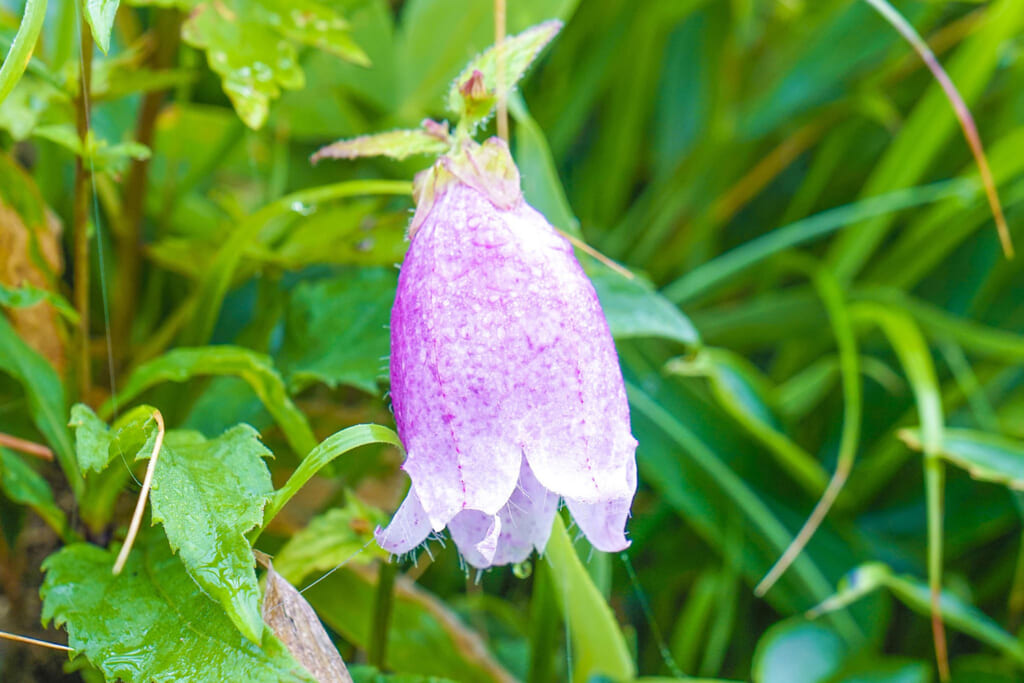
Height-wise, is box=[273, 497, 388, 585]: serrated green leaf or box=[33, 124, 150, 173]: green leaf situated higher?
box=[33, 124, 150, 173]: green leaf

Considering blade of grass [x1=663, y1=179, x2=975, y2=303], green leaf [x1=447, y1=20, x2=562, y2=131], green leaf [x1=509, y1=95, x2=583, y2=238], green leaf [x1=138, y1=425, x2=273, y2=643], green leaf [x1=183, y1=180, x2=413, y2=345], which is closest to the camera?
green leaf [x1=138, y1=425, x2=273, y2=643]

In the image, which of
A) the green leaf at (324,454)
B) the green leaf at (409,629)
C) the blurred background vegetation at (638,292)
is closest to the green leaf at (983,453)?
the blurred background vegetation at (638,292)

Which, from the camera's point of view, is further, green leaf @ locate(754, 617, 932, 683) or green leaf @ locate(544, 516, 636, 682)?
green leaf @ locate(754, 617, 932, 683)

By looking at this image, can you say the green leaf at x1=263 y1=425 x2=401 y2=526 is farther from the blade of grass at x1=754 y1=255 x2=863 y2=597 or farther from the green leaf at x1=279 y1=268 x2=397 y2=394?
the blade of grass at x1=754 y1=255 x2=863 y2=597

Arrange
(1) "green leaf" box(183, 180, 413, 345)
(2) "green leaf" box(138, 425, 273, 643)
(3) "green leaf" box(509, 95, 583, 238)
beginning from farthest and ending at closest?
(3) "green leaf" box(509, 95, 583, 238) < (1) "green leaf" box(183, 180, 413, 345) < (2) "green leaf" box(138, 425, 273, 643)

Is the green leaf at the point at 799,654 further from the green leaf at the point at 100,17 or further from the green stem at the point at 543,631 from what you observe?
the green leaf at the point at 100,17

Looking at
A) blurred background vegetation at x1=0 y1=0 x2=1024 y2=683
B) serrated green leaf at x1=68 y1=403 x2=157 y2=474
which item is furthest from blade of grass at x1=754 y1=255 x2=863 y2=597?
serrated green leaf at x1=68 y1=403 x2=157 y2=474

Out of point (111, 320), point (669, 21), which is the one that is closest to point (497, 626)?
point (111, 320)

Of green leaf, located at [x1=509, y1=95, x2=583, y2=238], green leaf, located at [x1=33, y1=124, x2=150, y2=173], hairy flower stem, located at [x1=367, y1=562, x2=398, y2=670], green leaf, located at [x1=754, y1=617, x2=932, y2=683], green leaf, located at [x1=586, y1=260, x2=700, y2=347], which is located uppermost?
green leaf, located at [x1=33, y1=124, x2=150, y2=173]
